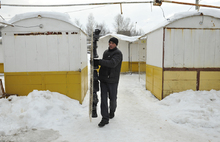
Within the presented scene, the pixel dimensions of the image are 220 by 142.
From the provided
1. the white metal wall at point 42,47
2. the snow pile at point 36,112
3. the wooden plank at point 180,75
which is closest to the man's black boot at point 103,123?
the snow pile at point 36,112

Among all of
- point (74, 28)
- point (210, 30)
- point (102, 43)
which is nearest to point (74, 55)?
point (74, 28)

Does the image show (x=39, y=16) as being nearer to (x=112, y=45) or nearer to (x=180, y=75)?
(x=112, y=45)

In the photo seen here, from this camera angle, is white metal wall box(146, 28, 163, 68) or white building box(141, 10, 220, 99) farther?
white metal wall box(146, 28, 163, 68)

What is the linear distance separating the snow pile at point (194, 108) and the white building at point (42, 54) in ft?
9.43

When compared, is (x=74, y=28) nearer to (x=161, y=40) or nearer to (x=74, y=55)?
(x=74, y=55)

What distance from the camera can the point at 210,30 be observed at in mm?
5984

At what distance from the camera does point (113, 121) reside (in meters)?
4.48

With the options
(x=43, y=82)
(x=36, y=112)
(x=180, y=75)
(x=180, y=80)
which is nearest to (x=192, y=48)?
(x=180, y=75)

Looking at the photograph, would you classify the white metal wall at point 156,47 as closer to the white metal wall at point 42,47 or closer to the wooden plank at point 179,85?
the wooden plank at point 179,85

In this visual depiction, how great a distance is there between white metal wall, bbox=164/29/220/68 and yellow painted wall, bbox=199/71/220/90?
10.8 inches

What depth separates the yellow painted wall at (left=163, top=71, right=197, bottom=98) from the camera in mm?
6074

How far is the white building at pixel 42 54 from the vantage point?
5375 mm

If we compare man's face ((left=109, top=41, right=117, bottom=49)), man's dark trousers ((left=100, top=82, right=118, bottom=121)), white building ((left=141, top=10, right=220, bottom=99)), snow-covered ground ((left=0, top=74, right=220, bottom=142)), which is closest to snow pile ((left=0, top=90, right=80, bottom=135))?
snow-covered ground ((left=0, top=74, right=220, bottom=142))

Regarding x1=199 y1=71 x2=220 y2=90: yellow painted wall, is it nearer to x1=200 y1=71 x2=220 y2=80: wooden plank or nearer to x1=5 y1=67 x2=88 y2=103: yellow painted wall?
x1=200 y1=71 x2=220 y2=80: wooden plank
